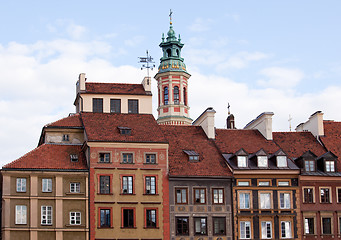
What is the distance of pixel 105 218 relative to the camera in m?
73.7

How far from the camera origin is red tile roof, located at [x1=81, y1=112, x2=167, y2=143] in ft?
249

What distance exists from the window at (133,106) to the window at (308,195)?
1868 cm

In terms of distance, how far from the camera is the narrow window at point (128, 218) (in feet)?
243

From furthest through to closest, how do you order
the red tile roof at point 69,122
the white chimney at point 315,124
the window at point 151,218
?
the white chimney at point 315,124 < the red tile roof at point 69,122 < the window at point 151,218

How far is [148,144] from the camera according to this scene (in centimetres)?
7600

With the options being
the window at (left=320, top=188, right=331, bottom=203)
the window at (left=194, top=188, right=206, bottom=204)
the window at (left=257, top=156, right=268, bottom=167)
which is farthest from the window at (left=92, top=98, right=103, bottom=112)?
the window at (left=320, top=188, right=331, bottom=203)

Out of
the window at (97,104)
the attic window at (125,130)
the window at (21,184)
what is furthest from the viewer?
the window at (97,104)

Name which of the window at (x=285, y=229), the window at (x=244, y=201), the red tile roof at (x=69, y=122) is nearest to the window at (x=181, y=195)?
the window at (x=244, y=201)

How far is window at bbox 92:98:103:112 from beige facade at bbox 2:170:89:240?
1020cm

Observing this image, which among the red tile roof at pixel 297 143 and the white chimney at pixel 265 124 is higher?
the white chimney at pixel 265 124

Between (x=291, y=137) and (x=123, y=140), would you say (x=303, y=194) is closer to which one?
(x=291, y=137)

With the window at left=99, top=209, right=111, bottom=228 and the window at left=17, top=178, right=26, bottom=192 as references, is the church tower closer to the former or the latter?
the window at left=99, top=209, right=111, bottom=228

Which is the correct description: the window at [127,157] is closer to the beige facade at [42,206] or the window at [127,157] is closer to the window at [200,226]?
the beige facade at [42,206]

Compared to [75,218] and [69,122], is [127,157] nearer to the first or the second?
[69,122]
